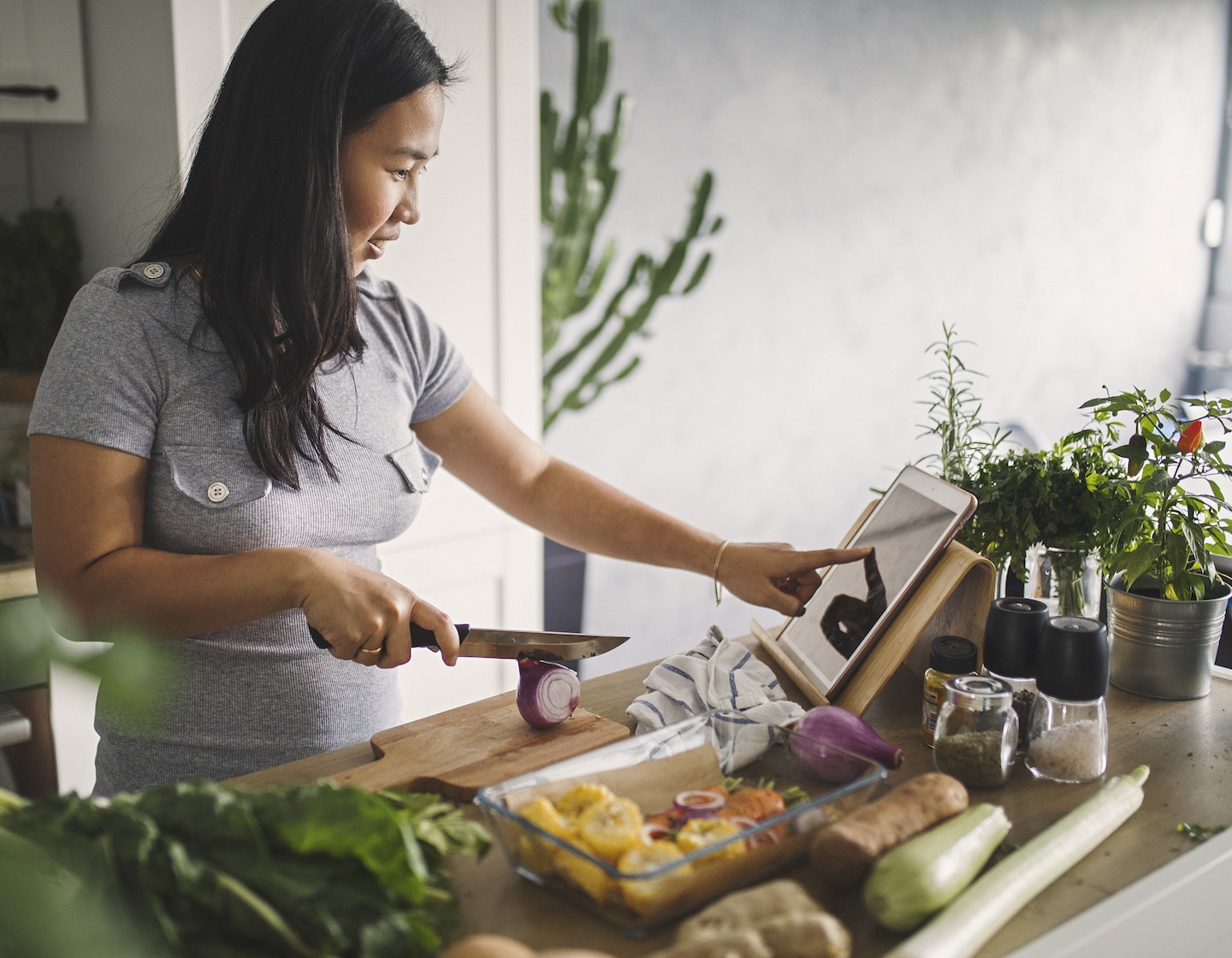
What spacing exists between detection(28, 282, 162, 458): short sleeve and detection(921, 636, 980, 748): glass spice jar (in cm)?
85

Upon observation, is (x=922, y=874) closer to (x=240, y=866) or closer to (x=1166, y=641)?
(x=240, y=866)

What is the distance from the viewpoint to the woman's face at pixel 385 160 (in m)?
1.23

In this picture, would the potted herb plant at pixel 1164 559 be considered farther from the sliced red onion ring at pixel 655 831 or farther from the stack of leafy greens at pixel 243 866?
the stack of leafy greens at pixel 243 866

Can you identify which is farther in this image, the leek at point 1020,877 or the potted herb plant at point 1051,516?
the potted herb plant at point 1051,516

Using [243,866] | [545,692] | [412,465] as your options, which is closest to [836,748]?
[545,692]

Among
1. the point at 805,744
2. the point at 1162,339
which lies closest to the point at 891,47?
the point at 1162,339

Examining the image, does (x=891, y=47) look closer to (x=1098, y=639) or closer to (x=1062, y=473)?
(x=1062, y=473)

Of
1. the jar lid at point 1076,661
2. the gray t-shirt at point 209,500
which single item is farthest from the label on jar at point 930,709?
the gray t-shirt at point 209,500

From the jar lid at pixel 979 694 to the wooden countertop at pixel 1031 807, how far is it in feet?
0.26

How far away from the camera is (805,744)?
3.12 ft

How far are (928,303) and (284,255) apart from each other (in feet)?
11.4

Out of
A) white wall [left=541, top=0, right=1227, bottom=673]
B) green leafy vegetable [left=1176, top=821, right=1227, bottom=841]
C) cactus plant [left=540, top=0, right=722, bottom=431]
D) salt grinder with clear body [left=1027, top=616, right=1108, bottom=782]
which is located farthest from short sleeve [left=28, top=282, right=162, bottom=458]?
white wall [left=541, top=0, right=1227, bottom=673]

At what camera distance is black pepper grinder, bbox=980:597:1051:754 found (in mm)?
1099

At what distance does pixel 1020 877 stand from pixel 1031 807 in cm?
18
